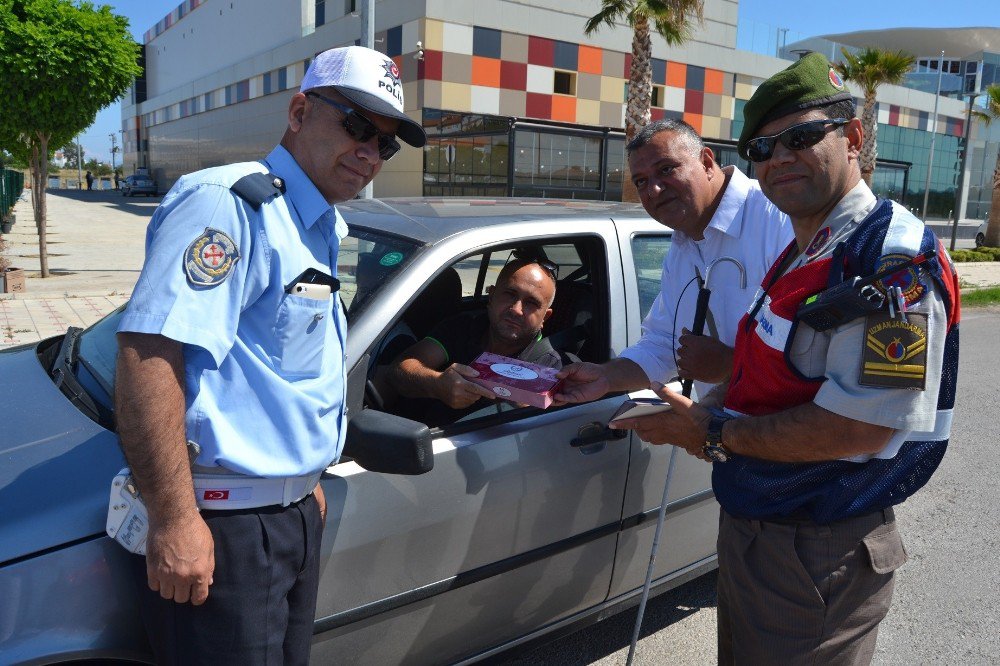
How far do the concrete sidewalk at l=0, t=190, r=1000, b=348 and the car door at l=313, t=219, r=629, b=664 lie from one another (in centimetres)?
585

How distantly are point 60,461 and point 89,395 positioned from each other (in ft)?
1.31

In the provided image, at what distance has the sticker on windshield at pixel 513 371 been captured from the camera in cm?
226

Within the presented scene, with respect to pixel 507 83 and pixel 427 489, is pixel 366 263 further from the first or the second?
pixel 507 83

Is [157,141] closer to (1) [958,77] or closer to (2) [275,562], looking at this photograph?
(1) [958,77]

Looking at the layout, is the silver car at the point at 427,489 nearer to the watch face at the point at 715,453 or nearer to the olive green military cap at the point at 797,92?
the watch face at the point at 715,453

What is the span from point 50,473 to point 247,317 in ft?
2.17

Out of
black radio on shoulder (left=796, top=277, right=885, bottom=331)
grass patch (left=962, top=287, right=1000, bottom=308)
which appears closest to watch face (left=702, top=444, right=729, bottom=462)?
black radio on shoulder (left=796, top=277, right=885, bottom=331)

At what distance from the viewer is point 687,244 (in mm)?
2637

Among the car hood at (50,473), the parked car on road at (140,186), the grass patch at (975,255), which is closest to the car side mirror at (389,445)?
the car hood at (50,473)

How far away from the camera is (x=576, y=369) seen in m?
2.45

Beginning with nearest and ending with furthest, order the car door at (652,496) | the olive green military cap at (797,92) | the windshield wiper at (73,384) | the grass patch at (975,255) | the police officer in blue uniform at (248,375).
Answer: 1. the police officer in blue uniform at (248,375)
2. the olive green military cap at (797,92)
3. the windshield wiper at (73,384)
4. the car door at (652,496)
5. the grass patch at (975,255)

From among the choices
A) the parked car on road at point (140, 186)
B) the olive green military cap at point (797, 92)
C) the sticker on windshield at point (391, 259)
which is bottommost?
the sticker on windshield at point (391, 259)

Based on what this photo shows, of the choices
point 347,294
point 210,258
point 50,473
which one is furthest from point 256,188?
point 347,294

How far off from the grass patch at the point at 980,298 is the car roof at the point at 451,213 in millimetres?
11840
